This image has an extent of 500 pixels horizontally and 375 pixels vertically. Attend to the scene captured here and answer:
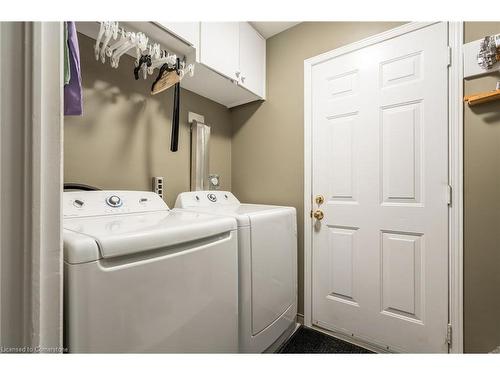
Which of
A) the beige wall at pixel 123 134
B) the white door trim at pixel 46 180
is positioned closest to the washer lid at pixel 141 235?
the white door trim at pixel 46 180

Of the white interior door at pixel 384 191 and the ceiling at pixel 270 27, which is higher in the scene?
the ceiling at pixel 270 27

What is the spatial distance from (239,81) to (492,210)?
1.74m

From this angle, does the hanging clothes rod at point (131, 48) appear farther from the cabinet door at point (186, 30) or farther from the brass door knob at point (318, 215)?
the brass door knob at point (318, 215)

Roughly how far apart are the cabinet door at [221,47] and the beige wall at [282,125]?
44 centimetres

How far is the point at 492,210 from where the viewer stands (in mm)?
1235

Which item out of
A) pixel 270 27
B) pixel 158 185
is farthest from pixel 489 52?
pixel 158 185

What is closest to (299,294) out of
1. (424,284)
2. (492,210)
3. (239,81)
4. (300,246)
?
(300,246)

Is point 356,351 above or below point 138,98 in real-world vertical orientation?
below

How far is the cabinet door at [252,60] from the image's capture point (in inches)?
71.3

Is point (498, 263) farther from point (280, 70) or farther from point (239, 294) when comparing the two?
point (280, 70)

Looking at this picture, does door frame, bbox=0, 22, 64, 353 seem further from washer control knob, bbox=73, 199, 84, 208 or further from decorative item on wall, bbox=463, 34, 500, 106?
decorative item on wall, bbox=463, 34, 500, 106

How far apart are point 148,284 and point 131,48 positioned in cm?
128

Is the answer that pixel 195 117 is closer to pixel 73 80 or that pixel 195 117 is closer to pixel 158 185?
pixel 158 185

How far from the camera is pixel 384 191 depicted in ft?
5.07
